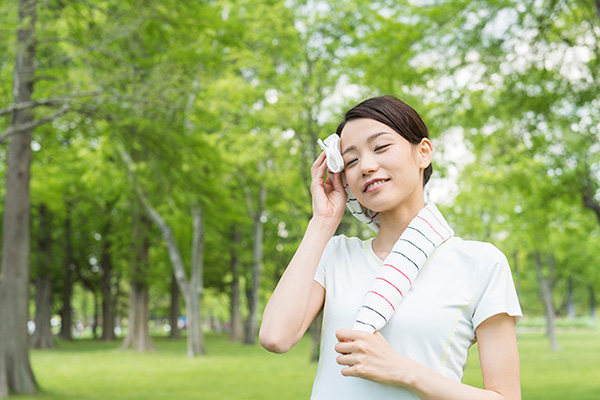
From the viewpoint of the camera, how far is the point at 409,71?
10.8 metres

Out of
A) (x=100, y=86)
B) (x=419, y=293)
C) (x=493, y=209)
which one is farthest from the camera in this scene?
(x=493, y=209)

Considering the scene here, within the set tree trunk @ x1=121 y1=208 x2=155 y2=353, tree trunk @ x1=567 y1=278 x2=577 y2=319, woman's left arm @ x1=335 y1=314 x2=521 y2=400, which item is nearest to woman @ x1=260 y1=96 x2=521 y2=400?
woman's left arm @ x1=335 y1=314 x2=521 y2=400

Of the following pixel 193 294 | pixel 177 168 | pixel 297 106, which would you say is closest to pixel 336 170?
pixel 177 168

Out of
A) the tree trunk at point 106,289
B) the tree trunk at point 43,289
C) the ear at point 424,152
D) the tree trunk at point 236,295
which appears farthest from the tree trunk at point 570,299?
the ear at point 424,152

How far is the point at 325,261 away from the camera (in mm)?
1958

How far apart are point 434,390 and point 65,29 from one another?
1039cm

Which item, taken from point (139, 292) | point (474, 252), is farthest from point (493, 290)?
point (139, 292)

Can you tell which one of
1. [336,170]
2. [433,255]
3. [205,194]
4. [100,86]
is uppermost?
[100,86]

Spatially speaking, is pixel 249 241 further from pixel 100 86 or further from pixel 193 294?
pixel 100 86

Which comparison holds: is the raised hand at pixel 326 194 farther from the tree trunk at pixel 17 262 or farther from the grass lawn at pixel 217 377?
the grass lawn at pixel 217 377

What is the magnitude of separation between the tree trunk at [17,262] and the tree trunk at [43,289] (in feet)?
60.9

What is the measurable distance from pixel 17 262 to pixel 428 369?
38.2 ft

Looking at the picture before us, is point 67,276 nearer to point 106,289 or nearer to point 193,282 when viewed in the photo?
point 106,289

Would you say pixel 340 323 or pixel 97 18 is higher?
pixel 97 18
